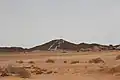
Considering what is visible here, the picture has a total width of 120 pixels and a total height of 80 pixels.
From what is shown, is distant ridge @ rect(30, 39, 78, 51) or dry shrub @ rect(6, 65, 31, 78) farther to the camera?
distant ridge @ rect(30, 39, 78, 51)

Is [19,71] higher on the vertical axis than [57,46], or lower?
lower

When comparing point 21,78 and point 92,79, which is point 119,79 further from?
point 21,78

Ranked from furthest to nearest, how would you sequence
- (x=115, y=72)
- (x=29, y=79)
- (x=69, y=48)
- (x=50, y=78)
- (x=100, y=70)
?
1. (x=69, y=48)
2. (x=100, y=70)
3. (x=115, y=72)
4. (x=50, y=78)
5. (x=29, y=79)

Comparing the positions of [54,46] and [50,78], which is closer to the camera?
[50,78]

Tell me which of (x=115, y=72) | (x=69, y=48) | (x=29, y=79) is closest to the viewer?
(x=29, y=79)

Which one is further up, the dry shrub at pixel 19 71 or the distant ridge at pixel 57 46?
the distant ridge at pixel 57 46

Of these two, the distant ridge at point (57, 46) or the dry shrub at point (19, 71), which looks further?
the distant ridge at point (57, 46)

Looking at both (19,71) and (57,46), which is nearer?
(19,71)

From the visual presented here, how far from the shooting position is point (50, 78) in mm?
11469

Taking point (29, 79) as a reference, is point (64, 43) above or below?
above

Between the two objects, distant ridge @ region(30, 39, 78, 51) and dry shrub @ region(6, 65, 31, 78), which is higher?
distant ridge @ region(30, 39, 78, 51)

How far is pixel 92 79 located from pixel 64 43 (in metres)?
88.9

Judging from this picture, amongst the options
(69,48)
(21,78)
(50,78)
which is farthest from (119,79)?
(69,48)

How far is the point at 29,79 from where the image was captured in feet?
35.3
